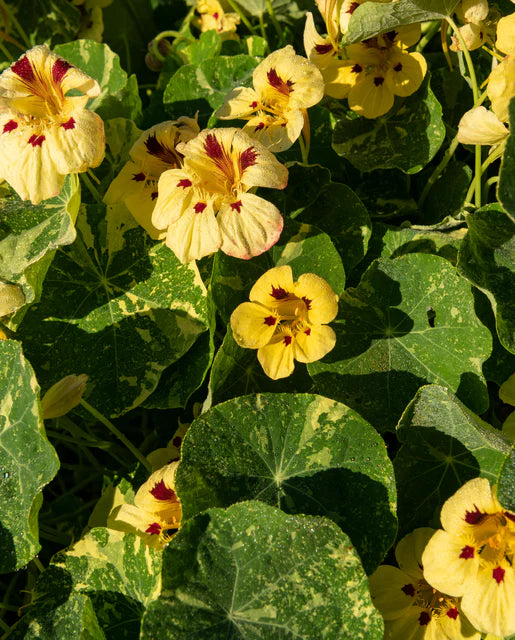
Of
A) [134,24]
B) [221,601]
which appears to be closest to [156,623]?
[221,601]

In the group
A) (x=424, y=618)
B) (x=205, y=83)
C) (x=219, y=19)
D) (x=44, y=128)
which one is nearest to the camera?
(x=424, y=618)

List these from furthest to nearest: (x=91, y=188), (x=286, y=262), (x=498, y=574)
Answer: (x=91, y=188) → (x=286, y=262) → (x=498, y=574)

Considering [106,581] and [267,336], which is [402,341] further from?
[106,581]

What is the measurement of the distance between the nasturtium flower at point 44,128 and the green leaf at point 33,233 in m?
0.11

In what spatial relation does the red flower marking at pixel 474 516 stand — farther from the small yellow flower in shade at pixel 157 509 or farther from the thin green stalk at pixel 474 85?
the thin green stalk at pixel 474 85

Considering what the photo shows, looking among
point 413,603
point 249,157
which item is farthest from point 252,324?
point 413,603

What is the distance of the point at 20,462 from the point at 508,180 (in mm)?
814

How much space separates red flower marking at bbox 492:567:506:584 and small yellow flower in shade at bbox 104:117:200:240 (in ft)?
2.43

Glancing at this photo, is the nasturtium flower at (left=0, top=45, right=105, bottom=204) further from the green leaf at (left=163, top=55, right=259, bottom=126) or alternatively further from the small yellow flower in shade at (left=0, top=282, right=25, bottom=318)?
the green leaf at (left=163, top=55, right=259, bottom=126)

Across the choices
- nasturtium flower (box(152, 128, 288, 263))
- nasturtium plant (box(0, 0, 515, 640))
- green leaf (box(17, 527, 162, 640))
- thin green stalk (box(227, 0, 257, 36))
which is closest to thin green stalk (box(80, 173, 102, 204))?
nasturtium plant (box(0, 0, 515, 640))

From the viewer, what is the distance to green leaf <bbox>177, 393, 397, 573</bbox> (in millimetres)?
1013

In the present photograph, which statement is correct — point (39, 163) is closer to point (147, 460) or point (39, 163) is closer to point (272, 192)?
point (272, 192)

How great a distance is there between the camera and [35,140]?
111 centimetres

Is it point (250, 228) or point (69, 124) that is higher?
point (69, 124)
